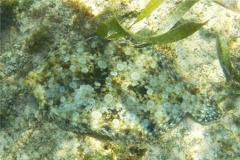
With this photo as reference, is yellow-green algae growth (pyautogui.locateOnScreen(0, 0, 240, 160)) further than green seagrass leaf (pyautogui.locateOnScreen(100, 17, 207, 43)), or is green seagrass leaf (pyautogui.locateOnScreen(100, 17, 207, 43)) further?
yellow-green algae growth (pyautogui.locateOnScreen(0, 0, 240, 160))

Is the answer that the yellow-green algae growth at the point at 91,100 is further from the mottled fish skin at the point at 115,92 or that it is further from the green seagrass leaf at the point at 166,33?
the green seagrass leaf at the point at 166,33

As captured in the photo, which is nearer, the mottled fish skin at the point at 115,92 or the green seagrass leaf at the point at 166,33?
the green seagrass leaf at the point at 166,33

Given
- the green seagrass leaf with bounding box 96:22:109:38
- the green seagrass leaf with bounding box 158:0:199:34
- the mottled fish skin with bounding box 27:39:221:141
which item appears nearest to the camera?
the mottled fish skin with bounding box 27:39:221:141

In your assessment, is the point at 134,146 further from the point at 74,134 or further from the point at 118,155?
the point at 74,134

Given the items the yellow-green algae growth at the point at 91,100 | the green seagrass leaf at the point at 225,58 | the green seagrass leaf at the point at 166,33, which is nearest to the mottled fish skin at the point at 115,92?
the yellow-green algae growth at the point at 91,100

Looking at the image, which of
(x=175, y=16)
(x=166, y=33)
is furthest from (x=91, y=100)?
(x=175, y=16)

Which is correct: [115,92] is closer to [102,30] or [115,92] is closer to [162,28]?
[102,30]

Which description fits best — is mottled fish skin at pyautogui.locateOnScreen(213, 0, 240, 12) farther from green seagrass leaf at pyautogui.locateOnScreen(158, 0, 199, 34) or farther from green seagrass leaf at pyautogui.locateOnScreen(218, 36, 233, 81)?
green seagrass leaf at pyautogui.locateOnScreen(158, 0, 199, 34)

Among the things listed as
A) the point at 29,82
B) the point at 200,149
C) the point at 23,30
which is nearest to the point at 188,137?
the point at 200,149

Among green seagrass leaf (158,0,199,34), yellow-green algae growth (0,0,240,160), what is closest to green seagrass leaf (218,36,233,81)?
yellow-green algae growth (0,0,240,160)
